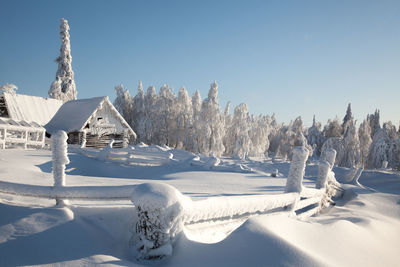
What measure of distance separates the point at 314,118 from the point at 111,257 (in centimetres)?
7158

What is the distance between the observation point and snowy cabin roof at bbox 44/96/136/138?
18.9 metres

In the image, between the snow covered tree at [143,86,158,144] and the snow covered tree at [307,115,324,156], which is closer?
the snow covered tree at [143,86,158,144]

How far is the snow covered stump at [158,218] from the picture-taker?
3309 millimetres

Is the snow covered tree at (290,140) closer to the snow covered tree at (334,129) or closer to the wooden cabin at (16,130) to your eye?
the snow covered tree at (334,129)

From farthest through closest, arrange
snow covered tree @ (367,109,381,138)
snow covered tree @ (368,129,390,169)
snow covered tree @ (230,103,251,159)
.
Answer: snow covered tree @ (367,109,381,138) → snow covered tree @ (368,129,390,169) → snow covered tree @ (230,103,251,159)

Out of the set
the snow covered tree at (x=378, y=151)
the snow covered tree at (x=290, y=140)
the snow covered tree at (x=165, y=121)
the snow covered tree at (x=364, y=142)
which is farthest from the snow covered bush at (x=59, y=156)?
the snow covered tree at (x=290, y=140)

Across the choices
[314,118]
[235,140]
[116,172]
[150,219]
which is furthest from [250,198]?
[314,118]

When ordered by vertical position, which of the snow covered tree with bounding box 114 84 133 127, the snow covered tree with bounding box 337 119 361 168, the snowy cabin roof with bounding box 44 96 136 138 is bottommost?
the snow covered tree with bounding box 337 119 361 168

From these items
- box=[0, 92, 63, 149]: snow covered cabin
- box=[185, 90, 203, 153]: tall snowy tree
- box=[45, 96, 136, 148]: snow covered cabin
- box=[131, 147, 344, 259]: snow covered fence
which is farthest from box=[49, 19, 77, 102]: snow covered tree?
box=[131, 147, 344, 259]: snow covered fence

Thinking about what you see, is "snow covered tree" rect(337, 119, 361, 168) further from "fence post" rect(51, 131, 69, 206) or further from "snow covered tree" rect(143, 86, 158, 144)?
"fence post" rect(51, 131, 69, 206)

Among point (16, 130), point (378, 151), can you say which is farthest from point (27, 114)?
point (378, 151)

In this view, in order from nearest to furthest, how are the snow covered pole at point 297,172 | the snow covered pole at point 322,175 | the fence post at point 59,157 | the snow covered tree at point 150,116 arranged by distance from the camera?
1. the fence post at point 59,157
2. the snow covered pole at point 297,172
3. the snow covered pole at point 322,175
4. the snow covered tree at point 150,116

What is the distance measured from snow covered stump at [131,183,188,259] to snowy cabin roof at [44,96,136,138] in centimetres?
1721

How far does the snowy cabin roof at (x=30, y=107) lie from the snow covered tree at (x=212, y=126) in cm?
1747
